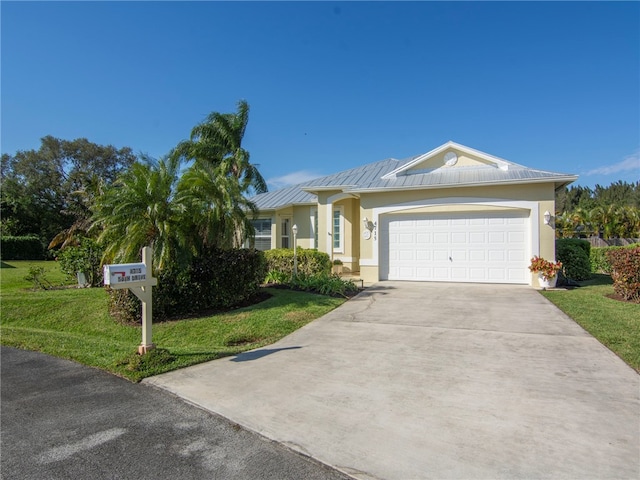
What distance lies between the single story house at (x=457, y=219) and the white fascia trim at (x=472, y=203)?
28 millimetres

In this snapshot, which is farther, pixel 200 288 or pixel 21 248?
pixel 21 248

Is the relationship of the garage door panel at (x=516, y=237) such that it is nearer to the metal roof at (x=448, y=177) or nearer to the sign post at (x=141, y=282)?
the metal roof at (x=448, y=177)

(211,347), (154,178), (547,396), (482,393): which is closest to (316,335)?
(211,347)

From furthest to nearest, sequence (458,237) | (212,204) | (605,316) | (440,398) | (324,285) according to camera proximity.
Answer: (458,237) < (324,285) < (212,204) < (605,316) < (440,398)

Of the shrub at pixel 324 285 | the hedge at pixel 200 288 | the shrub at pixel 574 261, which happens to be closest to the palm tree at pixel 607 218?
the shrub at pixel 574 261

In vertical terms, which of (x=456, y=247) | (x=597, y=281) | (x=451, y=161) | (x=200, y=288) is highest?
(x=451, y=161)

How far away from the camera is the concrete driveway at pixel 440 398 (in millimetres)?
3104

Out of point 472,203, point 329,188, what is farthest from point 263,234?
point 472,203

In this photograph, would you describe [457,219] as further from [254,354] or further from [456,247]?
[254,354]

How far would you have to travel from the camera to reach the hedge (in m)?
8.76

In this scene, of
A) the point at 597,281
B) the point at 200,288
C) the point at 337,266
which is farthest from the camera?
the point at 337,266

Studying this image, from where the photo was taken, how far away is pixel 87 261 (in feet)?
43.8

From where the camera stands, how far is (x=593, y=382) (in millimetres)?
4637

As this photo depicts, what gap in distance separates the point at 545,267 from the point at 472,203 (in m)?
2.93
